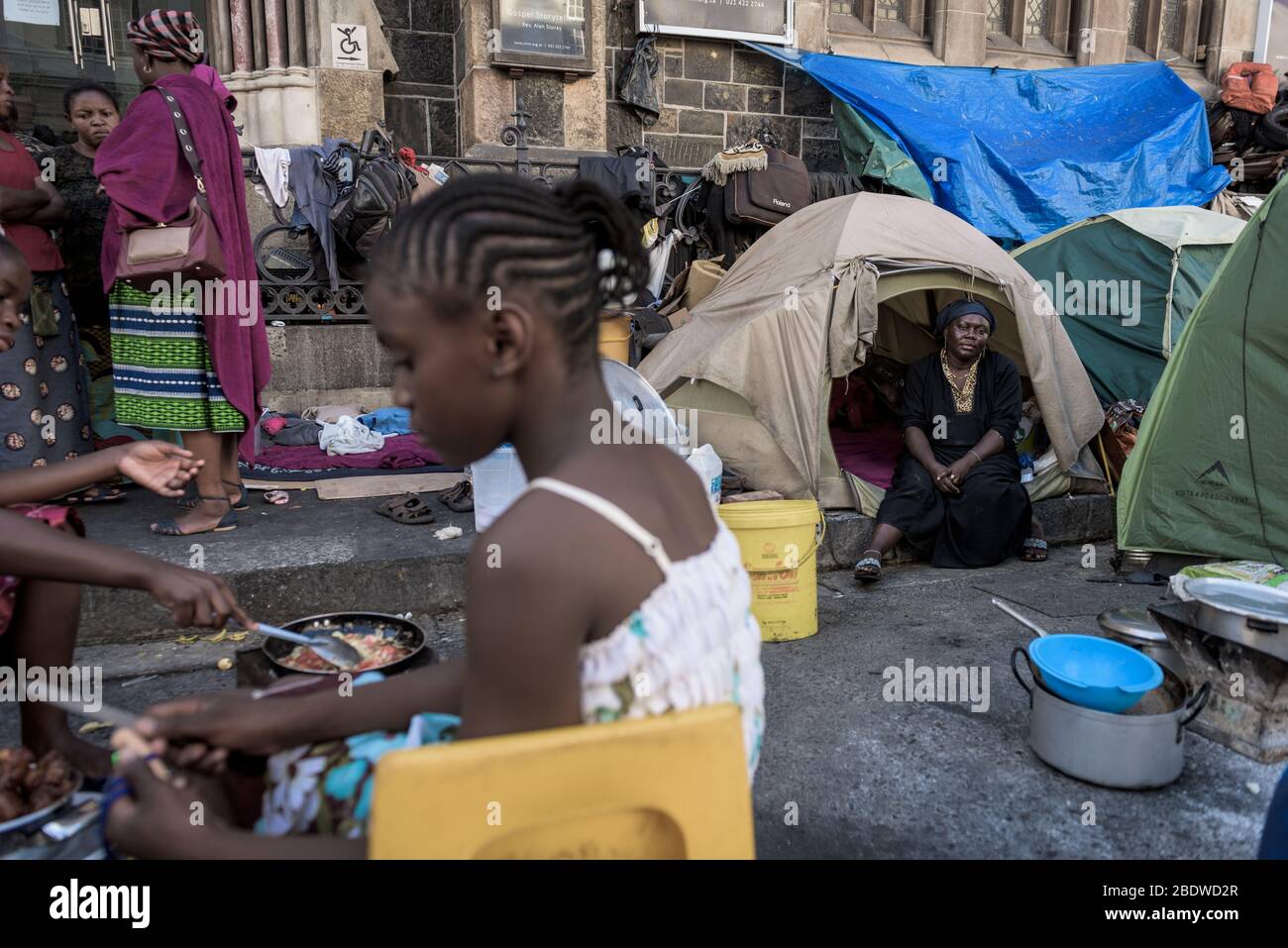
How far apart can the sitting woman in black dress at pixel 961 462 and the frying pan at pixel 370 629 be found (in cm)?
280

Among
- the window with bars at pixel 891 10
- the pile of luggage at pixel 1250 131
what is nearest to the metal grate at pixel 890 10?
the window with bars at pixel 891 10

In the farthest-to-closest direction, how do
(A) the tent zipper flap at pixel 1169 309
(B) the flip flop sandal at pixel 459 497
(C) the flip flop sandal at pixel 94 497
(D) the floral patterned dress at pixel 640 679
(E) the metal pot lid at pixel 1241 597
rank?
1. (A) the tent zipper flap at pixel 1169 309
2. (B) the flip flop sandal at pixel 459 497
3. (C) the flip flop sandal at pixel 94 497
4. (E) the metal pot lid at pixel 1241 597
5. (D) the floral patterned dress at pixel 640 679

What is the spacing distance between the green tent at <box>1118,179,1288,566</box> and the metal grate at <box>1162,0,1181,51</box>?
27.7ft

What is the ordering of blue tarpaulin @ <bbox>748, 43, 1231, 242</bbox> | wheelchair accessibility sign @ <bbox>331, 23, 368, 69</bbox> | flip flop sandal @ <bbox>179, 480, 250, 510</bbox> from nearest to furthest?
flip flop sandal @ <bbox>179, 480, 250, 510</bbox> → wheelchair accessibility sign @ <bbox>331, 23, 368, 69</bbox> → blue tarpaulin @ <bbox>748, 43, 1231, 242</bbox>

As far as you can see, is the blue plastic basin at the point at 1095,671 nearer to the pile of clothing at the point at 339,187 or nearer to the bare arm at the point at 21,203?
the bare arm at the point at 21,203

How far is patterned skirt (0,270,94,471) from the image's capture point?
3.72m

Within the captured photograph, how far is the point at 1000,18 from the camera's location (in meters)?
10.3

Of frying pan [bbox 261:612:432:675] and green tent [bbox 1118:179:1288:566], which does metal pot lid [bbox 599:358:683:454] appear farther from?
green tent [bbox 1118:179:1288:566]

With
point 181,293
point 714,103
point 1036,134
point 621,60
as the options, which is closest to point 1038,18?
point 1036,134

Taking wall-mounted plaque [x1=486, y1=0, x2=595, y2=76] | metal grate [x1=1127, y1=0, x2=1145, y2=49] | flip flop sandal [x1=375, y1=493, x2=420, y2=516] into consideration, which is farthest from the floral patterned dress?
metal grate [x1=1127, y1=0, x2=1145, y2=49]

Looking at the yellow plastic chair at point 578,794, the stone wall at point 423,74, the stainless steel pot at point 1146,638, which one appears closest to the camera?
the yellow plastic chair at point 578,794

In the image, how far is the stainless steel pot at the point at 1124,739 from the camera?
8.39 ft

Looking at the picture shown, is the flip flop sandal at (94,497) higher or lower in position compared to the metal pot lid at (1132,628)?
higher
